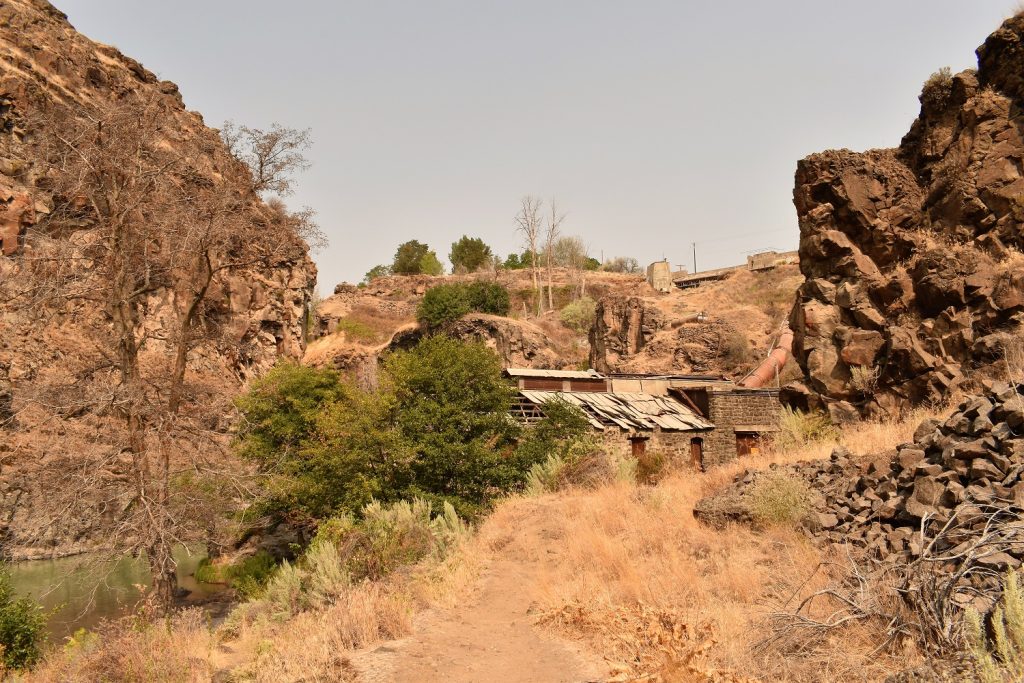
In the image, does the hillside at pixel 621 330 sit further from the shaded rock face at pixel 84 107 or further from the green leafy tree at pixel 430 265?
the green leafy tree at pixel 430 265

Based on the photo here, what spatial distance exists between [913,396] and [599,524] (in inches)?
310

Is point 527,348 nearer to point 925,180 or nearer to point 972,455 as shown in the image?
point 925,180

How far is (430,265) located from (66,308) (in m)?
57.4

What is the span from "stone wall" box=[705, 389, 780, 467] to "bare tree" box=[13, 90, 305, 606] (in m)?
19.2

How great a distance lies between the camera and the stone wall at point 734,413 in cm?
2634

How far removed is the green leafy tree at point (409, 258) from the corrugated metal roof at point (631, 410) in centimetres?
4336

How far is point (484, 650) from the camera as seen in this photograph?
24.4 feet

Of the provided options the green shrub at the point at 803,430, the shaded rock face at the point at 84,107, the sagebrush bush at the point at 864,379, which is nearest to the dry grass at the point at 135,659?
the shaded rock face at the point at 84,107

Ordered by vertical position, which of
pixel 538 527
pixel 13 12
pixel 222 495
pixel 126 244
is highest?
pixel 13 12

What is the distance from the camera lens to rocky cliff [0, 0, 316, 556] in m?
11.7

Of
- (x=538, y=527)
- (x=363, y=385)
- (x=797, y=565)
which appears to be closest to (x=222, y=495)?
(x=538, y=527)

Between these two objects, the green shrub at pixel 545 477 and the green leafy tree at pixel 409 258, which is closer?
the green shrub at pixel 545 477

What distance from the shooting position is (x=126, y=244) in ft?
39.8

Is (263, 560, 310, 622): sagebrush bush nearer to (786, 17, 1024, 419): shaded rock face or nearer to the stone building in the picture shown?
the stone building
